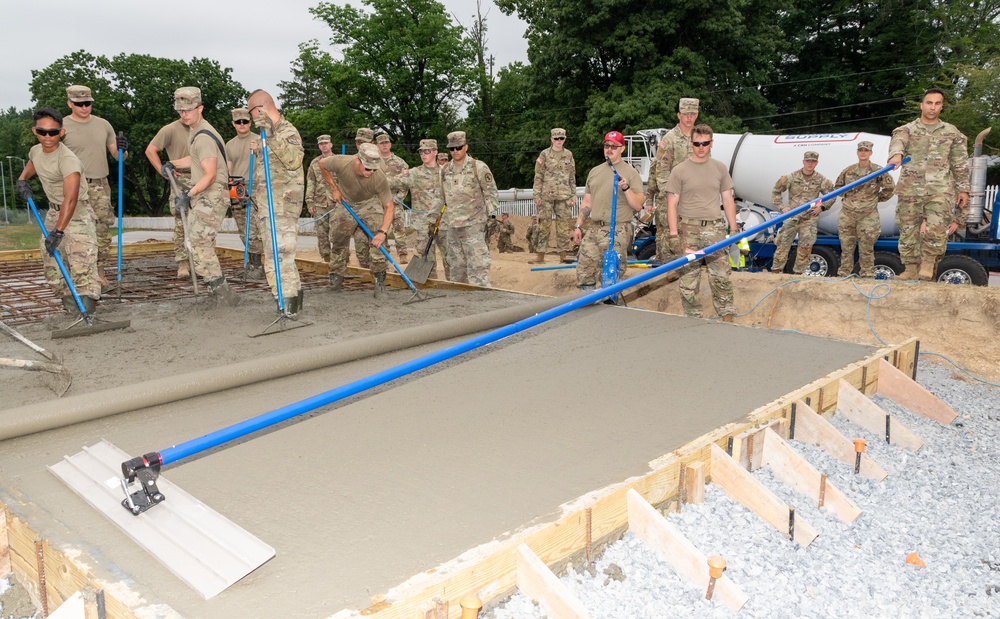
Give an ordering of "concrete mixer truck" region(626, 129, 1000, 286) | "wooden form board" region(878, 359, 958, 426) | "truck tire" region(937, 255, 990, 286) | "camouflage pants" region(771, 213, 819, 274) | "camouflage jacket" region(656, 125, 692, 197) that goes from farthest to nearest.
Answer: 1. "camouflage pants" region(771, 213, 819, 274)
2. "concrete mixer truck" region(626, 129, 1000, 286)
3. "truck tire" region(937, 255, 990, 286)
4. "camouflage jacket" region(656, 125, 692, 197)
5. "wooden form board" region(878, 359, 958, 426)

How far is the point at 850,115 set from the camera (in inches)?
989

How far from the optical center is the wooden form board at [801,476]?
9.93ft

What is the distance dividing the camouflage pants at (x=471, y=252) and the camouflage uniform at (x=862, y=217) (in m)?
4.45

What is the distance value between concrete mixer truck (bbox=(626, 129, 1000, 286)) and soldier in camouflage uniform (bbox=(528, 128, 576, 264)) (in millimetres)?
1193

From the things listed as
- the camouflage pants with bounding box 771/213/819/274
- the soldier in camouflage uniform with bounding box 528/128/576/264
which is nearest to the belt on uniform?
the camouflage pants with bounding box 771/213/819/274

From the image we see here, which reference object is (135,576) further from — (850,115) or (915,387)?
(850,115)

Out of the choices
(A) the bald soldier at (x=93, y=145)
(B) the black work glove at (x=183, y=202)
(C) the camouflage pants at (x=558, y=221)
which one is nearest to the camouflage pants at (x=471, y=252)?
(B) the black work glove at (x=183, y=202)

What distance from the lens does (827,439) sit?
11.6ft

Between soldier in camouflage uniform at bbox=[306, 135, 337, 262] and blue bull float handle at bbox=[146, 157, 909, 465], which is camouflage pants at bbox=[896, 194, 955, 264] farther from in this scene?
soldier in camouflage uniform at bbox=[306, 135, 337, 262]

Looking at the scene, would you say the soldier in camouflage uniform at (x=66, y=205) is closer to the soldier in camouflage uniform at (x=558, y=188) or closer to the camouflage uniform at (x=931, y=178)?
the soldier in camouflage uniform at (x=558, y=188)

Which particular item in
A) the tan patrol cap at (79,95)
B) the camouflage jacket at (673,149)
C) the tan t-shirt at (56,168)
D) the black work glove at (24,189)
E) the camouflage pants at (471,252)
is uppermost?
the tan patrol cap at (79,95)

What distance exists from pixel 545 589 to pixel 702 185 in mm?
4510

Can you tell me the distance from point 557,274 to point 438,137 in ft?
77.7

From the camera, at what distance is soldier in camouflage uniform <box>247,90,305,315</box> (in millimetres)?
5102
